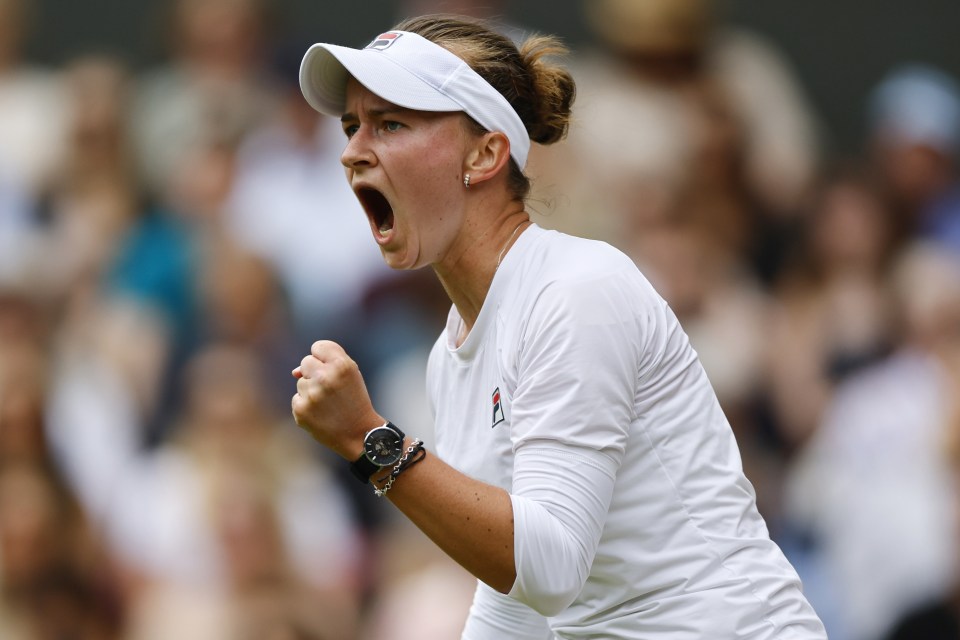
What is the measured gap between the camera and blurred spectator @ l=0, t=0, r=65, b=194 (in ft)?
23.8

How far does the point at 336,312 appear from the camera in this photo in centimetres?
668

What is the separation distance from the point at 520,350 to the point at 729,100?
15.0ft

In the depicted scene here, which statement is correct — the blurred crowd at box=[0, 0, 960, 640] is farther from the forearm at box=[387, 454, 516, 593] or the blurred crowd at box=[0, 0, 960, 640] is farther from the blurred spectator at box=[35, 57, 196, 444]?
the forearm at box=[387, 454, 516, 593]

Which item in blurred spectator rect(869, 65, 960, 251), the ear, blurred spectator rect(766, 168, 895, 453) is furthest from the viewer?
blurred spectator rect(869, 65, 960, 251)

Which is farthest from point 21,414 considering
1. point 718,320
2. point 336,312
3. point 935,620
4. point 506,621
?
point 935,620

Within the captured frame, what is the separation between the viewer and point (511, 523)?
2.60 meters

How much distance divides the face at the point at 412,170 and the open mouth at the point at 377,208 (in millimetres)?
13

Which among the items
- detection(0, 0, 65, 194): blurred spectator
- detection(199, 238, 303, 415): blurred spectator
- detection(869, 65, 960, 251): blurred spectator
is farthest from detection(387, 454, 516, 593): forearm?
detection(0, 0, 65, 194): blurred spectator

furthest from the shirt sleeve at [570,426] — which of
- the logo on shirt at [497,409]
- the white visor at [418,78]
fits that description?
the white visor at [418,78]

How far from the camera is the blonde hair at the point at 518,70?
10.2 ft

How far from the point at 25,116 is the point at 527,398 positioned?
531 centimetres

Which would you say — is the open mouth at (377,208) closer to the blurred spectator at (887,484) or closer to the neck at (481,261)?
the neck at (481,261)

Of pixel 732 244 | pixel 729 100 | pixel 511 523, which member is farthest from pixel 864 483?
pixel 511 523

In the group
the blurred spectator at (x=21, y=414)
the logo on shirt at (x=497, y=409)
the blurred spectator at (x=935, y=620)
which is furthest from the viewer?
the blurred spectator at (x=21, y=414)
